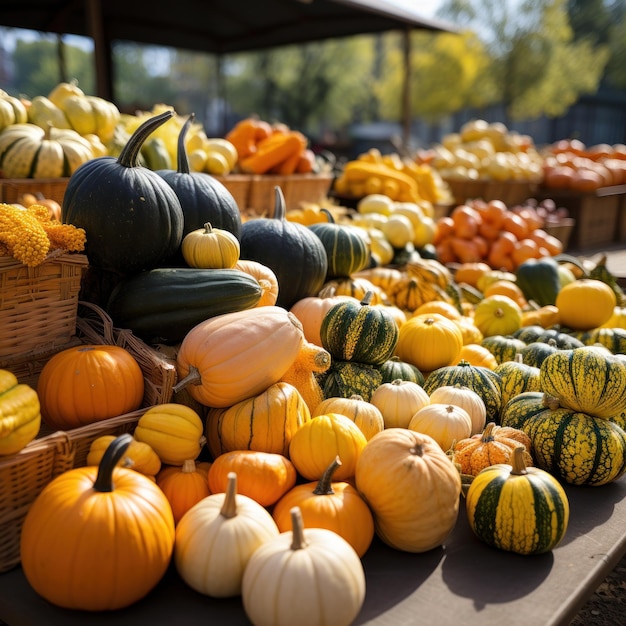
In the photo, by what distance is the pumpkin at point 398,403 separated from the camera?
226 centimetres

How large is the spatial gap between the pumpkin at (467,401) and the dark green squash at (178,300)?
0.78 metres

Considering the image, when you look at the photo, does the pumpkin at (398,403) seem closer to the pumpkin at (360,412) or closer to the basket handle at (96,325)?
the pumpkin at (360,412)

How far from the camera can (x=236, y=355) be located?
198 centimetres

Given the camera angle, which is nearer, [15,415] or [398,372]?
[15,415]

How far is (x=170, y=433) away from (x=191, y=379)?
20 centimetres

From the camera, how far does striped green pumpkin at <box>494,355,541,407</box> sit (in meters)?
2.60

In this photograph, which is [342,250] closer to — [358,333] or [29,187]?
[358,333]

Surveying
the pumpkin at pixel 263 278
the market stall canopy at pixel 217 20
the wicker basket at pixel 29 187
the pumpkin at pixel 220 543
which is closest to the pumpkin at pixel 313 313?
the pumpkin at pixel 263 278

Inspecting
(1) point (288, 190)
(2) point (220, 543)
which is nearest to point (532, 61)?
(1) point (288, 190)

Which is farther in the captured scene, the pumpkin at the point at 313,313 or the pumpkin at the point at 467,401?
the pumpkin at the point at 313,313

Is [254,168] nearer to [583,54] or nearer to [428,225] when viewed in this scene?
[428,225]

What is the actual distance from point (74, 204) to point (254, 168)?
2641 mm

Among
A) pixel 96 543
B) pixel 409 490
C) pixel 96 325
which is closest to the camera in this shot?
pixel 96 543

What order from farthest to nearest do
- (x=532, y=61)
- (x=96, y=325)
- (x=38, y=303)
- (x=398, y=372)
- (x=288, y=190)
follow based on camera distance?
(x=532, y=61), (x=288, y=190), (x=398, y=372), (x=96, y=325), (x=38, y=303)
